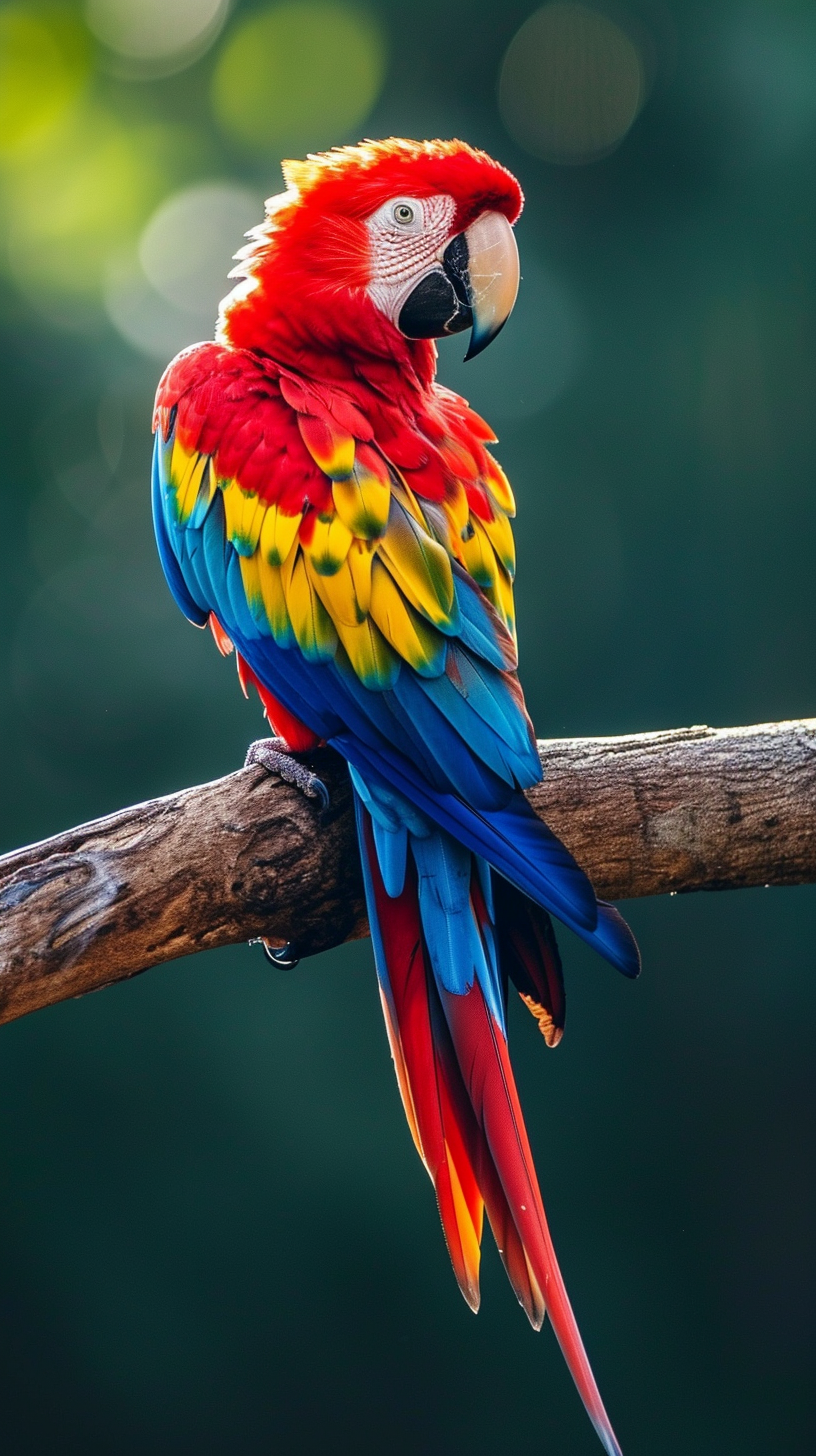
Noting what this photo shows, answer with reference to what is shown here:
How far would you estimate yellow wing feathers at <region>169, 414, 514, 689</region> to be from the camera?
44.8 inches

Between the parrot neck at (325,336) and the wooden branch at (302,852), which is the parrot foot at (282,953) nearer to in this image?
the wooden branch at (302,852)

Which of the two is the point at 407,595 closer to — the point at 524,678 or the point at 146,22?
the point at 524,678

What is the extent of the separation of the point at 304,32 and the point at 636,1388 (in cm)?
328

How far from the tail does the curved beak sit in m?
0.57

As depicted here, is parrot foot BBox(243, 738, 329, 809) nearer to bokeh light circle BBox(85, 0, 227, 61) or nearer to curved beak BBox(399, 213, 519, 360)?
curved beak BBox(399, 213, 519, 360)

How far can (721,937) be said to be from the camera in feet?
9.34

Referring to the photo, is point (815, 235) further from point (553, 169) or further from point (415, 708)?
point (415, 708)

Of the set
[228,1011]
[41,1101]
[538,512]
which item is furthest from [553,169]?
[41,1101]

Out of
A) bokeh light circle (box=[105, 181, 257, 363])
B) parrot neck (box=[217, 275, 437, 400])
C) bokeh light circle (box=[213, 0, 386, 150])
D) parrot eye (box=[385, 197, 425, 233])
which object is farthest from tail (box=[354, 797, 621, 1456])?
bokeh light circle (box=[213, 0, 386, 150])

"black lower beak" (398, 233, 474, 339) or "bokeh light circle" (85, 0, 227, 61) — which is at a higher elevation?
"bokeh light circle" (85, 0, 227, 61)

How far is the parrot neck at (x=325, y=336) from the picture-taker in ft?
4.31

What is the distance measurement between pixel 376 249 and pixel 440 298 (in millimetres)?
89

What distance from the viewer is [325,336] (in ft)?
4.33

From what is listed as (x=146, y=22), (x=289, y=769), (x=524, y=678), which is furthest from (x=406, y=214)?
(x=146, y=22)
